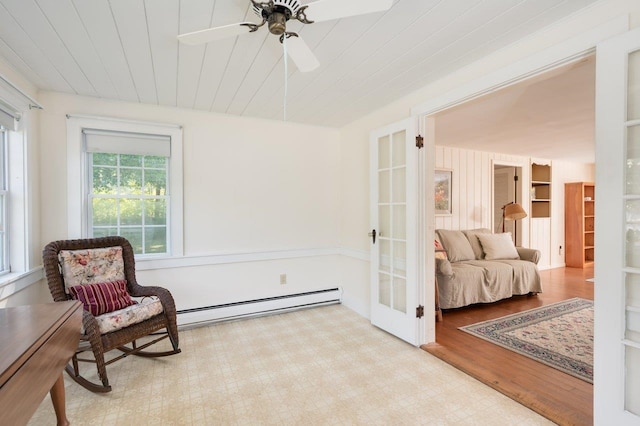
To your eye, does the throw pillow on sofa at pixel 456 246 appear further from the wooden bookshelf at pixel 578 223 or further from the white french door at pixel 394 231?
the wooden bookshelf at pixel 578 223

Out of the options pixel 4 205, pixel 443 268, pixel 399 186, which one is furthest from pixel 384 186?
pixel 4 205

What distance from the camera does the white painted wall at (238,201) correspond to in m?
2.75

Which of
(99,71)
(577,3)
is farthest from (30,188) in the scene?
(577,3)

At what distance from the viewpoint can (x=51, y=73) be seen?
2.32 m

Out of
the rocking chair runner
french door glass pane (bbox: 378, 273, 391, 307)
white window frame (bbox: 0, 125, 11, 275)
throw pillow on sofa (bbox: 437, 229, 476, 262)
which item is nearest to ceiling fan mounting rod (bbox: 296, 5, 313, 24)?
the rocking chair runner

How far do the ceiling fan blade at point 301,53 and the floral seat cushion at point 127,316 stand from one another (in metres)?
2.09

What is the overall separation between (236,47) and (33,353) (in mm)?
1859

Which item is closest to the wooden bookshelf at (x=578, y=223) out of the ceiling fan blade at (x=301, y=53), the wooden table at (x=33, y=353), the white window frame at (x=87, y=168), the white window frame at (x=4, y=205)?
the ceiling fan blade at (x=301, y=53)

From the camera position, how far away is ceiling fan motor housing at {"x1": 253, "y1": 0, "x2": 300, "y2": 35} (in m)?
1.35

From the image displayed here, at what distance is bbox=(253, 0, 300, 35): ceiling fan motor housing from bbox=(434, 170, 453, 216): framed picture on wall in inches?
159

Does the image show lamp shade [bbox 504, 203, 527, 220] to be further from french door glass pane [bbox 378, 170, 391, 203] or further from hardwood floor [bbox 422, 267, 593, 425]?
french door glass pane [bbox 378, 170, 391, 203]

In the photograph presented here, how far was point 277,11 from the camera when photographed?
1.39m

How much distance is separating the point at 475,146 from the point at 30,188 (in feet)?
17.9

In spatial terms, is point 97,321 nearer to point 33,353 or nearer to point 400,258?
point 33,353
